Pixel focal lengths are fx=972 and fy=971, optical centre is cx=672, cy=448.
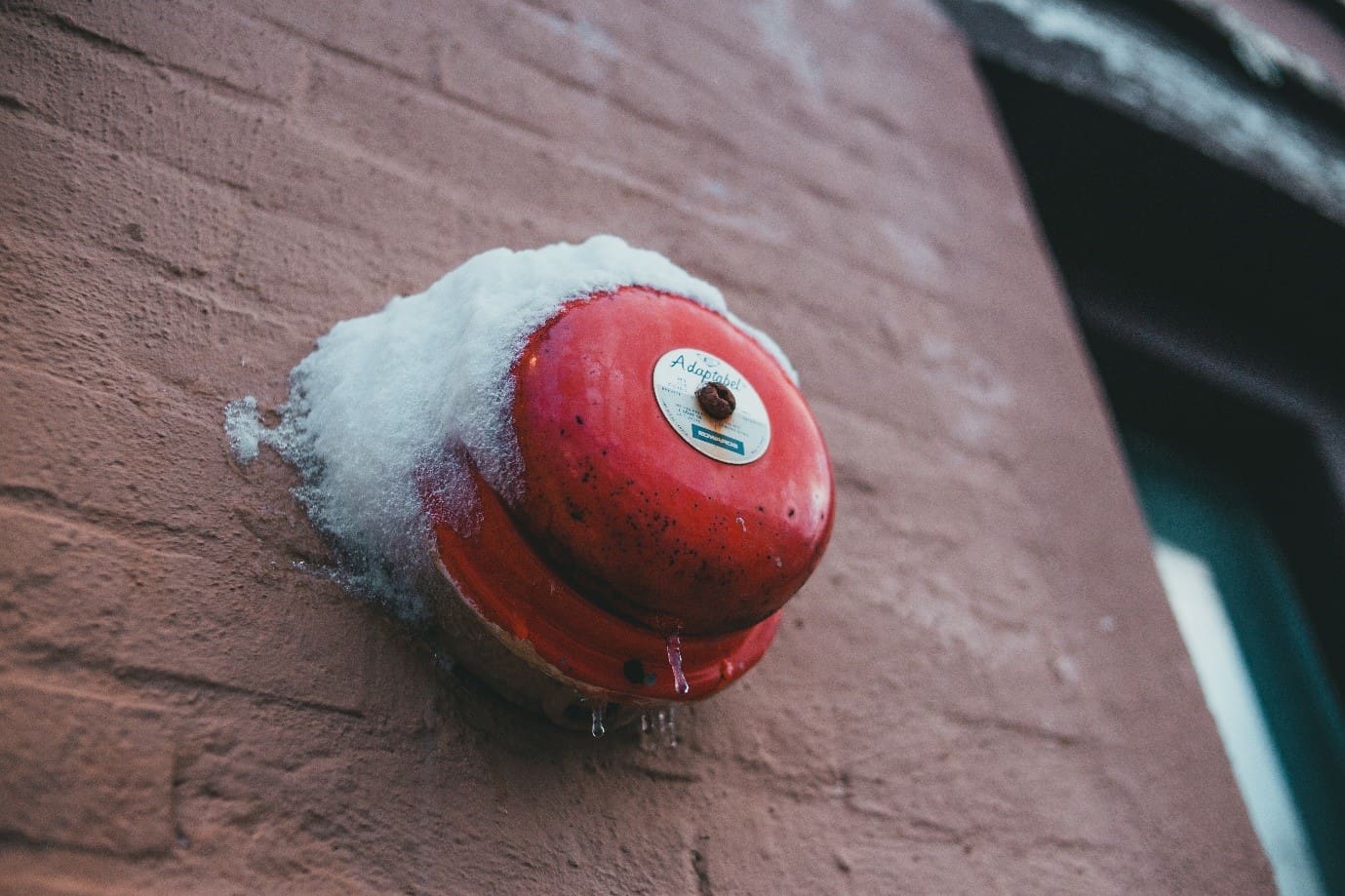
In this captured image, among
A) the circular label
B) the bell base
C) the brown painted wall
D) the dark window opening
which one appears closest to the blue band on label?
the circular label

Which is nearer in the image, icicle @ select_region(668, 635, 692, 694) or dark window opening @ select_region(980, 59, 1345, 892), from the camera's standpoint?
icicle @ select_region(668, 635, 692, 694)

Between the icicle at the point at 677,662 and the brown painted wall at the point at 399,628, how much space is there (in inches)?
5.4

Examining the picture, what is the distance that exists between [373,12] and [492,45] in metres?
0.15

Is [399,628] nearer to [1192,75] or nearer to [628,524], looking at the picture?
[628,524]

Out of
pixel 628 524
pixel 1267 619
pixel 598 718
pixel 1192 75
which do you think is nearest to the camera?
pixel 628 524

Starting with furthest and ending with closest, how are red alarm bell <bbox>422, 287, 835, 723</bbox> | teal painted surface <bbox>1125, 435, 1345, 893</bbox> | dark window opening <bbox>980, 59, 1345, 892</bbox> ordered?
dark window opening <bbox>980, 59, 1345, 892</bbox> < teal painted surface <bbox>1125, 435, 1345, 893</bbox> < red alarm bell <bbox>422, 287, 835, 723</bbox>

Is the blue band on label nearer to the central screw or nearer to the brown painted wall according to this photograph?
the central screw

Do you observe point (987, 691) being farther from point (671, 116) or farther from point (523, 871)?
point (671, 116)

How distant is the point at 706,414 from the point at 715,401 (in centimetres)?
1

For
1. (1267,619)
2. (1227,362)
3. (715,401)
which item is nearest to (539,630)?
(715,401)

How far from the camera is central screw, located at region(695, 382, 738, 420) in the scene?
0.74 m

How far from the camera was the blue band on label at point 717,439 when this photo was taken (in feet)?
2.40

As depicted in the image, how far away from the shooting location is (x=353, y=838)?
0.70 m

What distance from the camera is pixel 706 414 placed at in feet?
2.44
